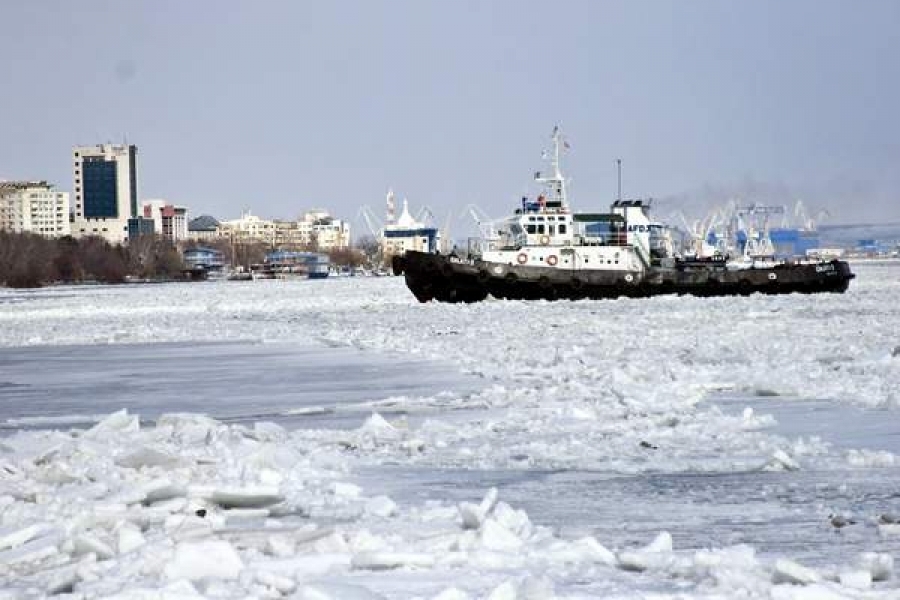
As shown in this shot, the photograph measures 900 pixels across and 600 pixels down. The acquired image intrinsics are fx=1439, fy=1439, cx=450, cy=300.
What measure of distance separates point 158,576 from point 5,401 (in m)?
11.2

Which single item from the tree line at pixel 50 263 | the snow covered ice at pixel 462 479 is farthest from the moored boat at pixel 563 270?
the tree line at pixel 50 263

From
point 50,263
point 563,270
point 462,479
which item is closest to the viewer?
point 462,479

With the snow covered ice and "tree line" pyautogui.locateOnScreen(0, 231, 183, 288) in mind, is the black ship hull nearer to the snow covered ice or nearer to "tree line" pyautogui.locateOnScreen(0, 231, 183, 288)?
the snow covered ice

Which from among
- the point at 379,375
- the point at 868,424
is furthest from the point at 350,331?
the point at 868,424

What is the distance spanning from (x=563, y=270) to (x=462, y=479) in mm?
48119

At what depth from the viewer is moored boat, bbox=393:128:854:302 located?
57438 mm

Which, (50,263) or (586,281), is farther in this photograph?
(50,263)

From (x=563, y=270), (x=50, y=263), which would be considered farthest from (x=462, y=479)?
(x=50, y=263)

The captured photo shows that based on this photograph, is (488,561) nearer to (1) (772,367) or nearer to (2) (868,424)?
(2) (868,424)

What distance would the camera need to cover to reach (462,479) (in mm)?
9773

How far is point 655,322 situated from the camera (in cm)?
3444

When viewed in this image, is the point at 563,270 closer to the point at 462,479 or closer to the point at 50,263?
the point at 462,479

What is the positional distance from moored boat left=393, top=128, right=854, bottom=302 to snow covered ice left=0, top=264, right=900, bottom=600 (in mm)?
35933

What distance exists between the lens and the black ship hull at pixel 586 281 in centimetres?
5731
